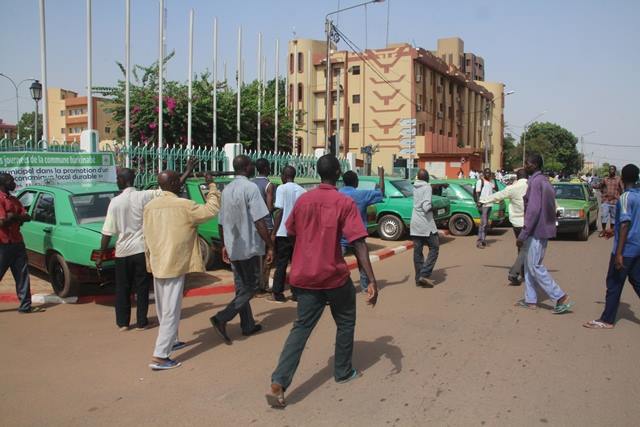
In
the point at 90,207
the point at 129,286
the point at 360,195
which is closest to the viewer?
the point at 129,286

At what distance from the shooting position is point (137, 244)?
5746mm

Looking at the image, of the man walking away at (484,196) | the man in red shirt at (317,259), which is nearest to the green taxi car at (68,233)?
the man in red shirt at (317,259)

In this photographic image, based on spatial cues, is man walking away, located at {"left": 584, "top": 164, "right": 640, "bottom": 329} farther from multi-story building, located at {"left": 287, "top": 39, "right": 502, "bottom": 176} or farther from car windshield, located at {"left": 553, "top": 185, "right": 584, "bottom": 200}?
multi-story building, located at {"left": 287, "top": 39, "right": 502, "bottom": 176}

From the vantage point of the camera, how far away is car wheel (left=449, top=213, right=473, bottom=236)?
14.6 m

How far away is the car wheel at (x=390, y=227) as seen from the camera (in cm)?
1324

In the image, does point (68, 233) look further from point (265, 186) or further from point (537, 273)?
point (537, 273)

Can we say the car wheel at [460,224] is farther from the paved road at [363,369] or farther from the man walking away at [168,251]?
the man walking away at [168,251]

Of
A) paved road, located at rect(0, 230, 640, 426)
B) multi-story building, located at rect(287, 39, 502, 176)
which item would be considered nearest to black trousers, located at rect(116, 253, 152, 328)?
paved road, located at rect(0, 230, 640, 426)

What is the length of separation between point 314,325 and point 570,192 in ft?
44.0

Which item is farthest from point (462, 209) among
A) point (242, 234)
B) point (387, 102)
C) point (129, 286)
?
point (387, 102)

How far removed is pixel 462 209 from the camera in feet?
48.0

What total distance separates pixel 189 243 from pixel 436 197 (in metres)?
10.1

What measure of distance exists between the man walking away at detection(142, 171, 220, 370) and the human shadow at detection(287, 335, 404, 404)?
1.27 metres

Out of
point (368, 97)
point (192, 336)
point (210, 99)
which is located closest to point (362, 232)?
point (192, 336)
